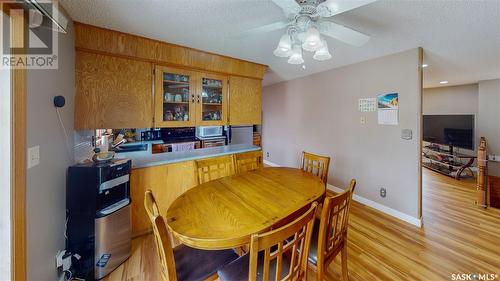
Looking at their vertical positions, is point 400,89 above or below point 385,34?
below

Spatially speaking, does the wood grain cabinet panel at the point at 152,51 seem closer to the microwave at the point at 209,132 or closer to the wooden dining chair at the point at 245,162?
the microwave at the point at 209,132

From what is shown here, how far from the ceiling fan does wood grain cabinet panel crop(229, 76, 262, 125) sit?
1.52 m

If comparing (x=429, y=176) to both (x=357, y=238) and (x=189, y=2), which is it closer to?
(x=357, y=238)

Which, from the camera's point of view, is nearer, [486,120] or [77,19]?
[77,19]

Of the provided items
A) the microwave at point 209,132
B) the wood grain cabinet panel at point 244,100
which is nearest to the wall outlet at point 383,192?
the wood grain cabinet panel at point 244,100

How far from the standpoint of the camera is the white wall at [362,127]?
2.45 metres

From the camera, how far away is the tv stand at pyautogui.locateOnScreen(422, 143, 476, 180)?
164 inches

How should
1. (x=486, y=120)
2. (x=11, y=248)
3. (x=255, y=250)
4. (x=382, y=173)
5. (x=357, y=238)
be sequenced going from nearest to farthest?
(x=255, y=250) < (x=11, y=248) < (x=357, y=238) < (x=382, y=173) < (x=486, y=120)

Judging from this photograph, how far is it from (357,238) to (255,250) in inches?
74.5

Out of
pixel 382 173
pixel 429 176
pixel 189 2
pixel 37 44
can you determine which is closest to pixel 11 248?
pixel 37 44

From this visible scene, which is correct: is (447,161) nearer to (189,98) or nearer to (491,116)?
(491,116)

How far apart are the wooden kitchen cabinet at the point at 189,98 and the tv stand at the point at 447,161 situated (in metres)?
5.24

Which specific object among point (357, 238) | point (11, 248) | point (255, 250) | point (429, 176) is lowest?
point (357, 238)

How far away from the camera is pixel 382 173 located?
278 centimetres
